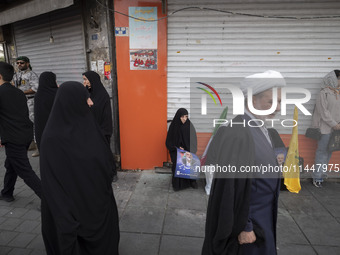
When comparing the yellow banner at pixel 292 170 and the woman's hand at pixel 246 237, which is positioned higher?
the woman's hand at pixel 246 237

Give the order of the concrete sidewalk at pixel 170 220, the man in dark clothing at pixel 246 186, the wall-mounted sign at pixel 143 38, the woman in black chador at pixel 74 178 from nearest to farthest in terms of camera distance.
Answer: the man in dark clothing at pixel 246 186 < the woman in black chador at pixel 74 178 < the concrete sidewalk at pixel 170 220 < the wall-mounted sign at pixel 143 38

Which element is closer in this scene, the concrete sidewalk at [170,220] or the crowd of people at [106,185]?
the crowd of people at [106,185]

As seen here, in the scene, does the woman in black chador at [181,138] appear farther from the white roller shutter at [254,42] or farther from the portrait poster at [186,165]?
the white roller shutter at [254,42]

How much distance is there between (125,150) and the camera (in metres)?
5.16

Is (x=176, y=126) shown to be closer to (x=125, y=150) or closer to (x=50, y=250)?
(x=125, y=150)

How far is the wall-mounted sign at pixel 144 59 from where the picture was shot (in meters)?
4.70

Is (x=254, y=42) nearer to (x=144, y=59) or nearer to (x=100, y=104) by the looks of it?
(x=144, y=59)

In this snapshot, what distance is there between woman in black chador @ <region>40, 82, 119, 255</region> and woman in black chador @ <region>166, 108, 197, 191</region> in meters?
2.30

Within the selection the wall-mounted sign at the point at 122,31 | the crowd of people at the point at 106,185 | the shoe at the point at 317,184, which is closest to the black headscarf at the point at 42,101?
the wall-mounted sign at the point at 122,31

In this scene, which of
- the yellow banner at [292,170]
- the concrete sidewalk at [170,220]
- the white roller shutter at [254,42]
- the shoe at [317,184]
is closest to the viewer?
the concrete sidewalk at [170,220]

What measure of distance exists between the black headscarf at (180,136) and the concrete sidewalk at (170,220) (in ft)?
2.70

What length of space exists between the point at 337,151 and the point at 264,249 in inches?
160

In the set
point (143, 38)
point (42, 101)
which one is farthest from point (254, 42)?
point (42, 101)

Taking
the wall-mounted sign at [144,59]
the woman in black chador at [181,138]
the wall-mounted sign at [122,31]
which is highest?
the wall-mounted sign at [122,31]
